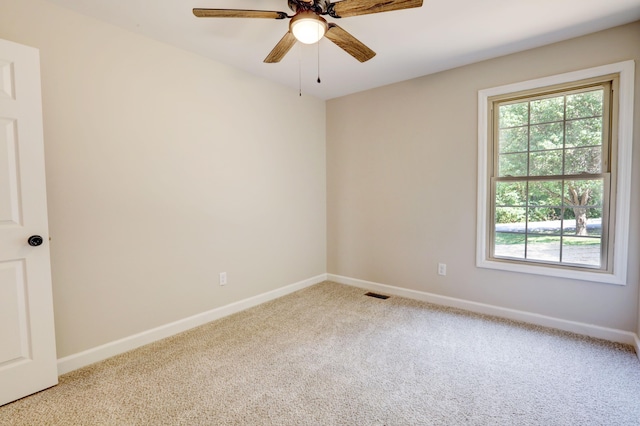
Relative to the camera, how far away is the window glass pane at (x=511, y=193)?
2900 millimetres

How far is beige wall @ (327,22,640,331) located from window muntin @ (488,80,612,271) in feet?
0.59

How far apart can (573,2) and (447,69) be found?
3.85 ft

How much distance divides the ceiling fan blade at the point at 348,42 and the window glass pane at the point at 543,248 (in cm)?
224

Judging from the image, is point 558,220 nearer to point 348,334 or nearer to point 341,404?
point 348,334

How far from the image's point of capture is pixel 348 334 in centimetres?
264

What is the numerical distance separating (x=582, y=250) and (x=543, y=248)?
0.89 ft

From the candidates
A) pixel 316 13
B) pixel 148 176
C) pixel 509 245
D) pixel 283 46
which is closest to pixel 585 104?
pixel 509 245

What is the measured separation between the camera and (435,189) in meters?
3.32

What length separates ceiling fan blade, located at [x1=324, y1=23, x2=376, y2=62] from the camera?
188 centimetres

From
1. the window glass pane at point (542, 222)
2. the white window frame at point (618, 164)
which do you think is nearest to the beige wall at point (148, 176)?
the white window frame at point (618, 164)

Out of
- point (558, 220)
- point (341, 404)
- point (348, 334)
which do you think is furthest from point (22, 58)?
point (558, 220)

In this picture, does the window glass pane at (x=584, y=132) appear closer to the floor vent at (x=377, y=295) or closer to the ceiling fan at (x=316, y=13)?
the ceiling fan at (x=316, y=13)

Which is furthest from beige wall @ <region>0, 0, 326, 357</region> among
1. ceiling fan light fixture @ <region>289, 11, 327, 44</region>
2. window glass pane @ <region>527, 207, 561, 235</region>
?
window glass pane @ <region>527, 207, 561, 235</region>

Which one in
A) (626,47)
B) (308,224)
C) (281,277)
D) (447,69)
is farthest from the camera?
(308,224)
